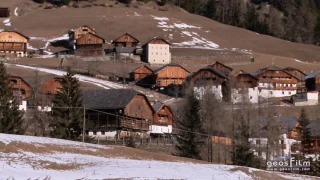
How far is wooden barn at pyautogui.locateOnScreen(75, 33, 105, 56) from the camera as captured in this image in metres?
112

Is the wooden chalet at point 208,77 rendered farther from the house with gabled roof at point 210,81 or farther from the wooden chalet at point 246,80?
the wooden chalet at point 246,80

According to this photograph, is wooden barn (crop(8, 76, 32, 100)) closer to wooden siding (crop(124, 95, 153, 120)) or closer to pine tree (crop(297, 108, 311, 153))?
wooden siding (crop(124, 95, 153, 120))

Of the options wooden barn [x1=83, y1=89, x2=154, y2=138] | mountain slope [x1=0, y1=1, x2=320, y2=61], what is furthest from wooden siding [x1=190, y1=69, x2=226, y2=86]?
mountain slope [x1=0, y1=1, x2=320, y2=61]

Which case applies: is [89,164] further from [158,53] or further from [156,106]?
[158,53]

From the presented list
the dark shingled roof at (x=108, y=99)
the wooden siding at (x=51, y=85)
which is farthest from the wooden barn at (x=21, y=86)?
the dark shingled roof at (x=108, y=99)

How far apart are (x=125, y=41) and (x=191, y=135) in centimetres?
7210

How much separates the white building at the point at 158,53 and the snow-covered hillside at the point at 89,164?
253 ft

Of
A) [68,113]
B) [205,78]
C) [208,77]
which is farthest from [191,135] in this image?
[208,77]

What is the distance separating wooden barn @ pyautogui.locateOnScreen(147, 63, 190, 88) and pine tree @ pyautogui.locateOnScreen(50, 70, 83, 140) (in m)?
43.6

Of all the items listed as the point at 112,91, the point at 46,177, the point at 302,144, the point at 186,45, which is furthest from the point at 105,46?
the point at 46,177

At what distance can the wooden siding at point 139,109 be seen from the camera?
193 ft

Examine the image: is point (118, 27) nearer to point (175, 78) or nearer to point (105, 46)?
point (105, 46)

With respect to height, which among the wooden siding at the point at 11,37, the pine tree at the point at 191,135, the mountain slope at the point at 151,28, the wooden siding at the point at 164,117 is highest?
the mountain slope at the point at 151,28

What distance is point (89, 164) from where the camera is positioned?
27516 millimetres
